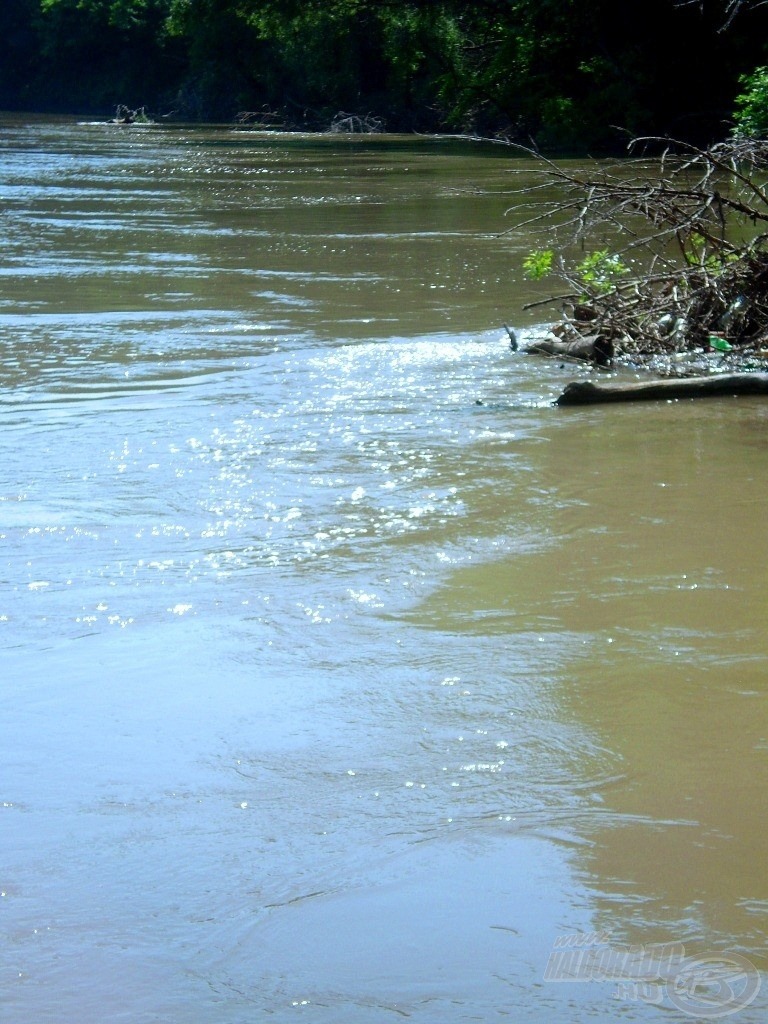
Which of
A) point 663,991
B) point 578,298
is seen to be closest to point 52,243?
point 578,298

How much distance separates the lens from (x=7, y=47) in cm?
8600

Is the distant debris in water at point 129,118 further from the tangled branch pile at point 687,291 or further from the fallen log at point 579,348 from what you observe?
the fallen log at point 579,348

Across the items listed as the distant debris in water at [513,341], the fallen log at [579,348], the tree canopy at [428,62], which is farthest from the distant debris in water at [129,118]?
the fallen log at [579,348]

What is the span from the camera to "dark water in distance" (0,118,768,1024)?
276 centimetres

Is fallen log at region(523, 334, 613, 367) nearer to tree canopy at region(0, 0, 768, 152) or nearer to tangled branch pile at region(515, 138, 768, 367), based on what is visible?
tangled branch pile at region(515, 138, 768, 367)

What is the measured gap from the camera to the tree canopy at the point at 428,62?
35281 millimetres

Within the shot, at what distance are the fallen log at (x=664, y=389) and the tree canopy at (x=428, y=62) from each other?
6034 millimetres

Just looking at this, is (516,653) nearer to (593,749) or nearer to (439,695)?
(439,695)

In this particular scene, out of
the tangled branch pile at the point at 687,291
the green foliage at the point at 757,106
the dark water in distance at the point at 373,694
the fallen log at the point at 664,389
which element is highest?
the green foliage at the point at 757,106

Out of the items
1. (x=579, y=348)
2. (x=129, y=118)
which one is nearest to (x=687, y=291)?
(x=579, y=348)

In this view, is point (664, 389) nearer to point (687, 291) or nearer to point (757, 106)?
point (687, 291)

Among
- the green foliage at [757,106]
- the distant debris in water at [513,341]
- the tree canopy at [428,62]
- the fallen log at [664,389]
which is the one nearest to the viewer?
the fallen log at [664,389]

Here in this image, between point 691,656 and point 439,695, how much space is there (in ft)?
2.50

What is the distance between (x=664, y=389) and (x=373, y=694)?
4.20 m
